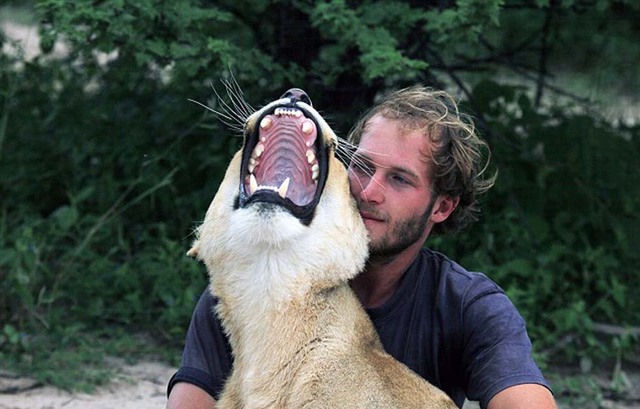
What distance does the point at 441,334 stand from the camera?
4012 mm

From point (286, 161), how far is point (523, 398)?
1.01 metres

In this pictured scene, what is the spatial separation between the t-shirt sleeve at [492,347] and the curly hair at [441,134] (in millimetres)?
359

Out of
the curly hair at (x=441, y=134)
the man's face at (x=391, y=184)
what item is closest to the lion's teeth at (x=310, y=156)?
the man's face at (x=391, y=184)

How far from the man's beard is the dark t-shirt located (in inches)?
7.4

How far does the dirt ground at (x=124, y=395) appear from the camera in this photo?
550 cm

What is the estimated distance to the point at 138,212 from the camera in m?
7.07

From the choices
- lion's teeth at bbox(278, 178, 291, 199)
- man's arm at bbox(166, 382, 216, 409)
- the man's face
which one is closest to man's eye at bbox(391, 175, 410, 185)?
the man's face

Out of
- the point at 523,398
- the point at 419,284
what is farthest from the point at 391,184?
the point at 523,398

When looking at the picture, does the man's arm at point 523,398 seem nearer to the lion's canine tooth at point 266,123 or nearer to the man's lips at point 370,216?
the man's lips at point 370,216

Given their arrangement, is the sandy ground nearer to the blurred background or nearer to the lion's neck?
the blurred background

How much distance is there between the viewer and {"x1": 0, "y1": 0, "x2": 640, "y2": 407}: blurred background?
5.80 meters

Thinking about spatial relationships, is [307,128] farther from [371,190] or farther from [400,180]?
[400,180]

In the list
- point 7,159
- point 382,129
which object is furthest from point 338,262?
point 7,159

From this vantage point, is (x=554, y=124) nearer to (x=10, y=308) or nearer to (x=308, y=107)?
(x=10, y=308)
